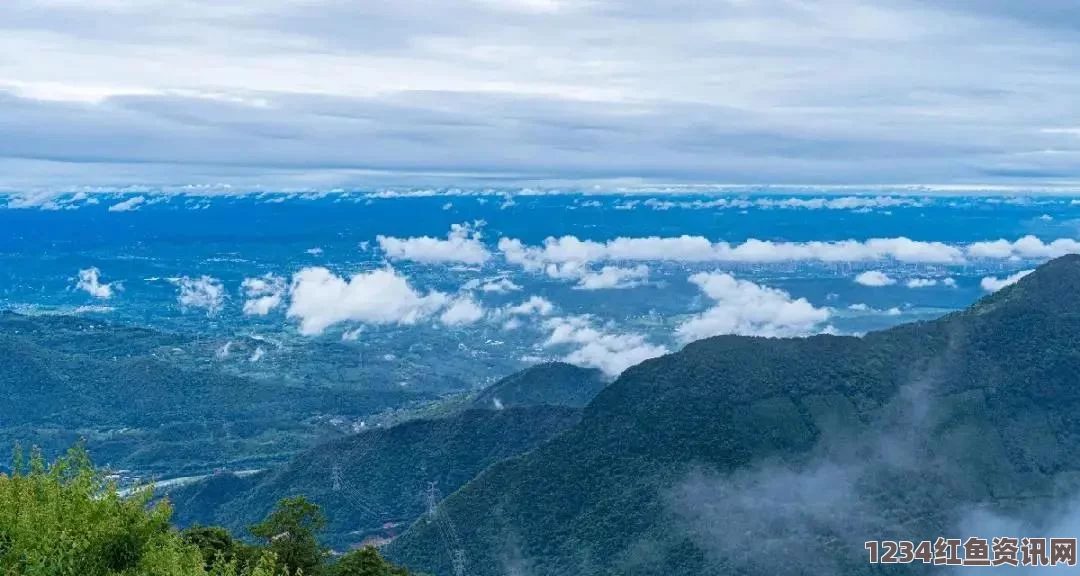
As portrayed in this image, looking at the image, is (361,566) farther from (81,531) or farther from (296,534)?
(81,531)

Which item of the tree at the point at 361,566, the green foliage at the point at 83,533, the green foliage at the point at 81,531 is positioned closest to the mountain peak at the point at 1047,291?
the tree at the point at 361,566

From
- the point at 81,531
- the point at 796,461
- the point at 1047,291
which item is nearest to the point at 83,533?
the point at 81,531

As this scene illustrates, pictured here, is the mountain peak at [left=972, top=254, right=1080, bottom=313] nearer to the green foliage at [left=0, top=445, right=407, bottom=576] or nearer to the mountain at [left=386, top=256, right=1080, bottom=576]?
the mountain at [left=386, top=256, right=1080, bottom=576]

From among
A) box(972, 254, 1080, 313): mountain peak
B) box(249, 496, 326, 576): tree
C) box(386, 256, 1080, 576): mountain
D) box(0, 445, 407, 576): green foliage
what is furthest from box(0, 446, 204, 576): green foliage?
box(972, 254, 1080, 313): mountain peak

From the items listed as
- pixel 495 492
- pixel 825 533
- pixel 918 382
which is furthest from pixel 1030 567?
pixel 495 492

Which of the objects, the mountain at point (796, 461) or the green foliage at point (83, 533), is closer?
the green foliage at point (83, 533)

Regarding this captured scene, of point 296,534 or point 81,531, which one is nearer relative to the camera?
point 81,531

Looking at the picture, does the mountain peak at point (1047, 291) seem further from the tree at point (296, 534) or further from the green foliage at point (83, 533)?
the green foliage at point (83, 533)
